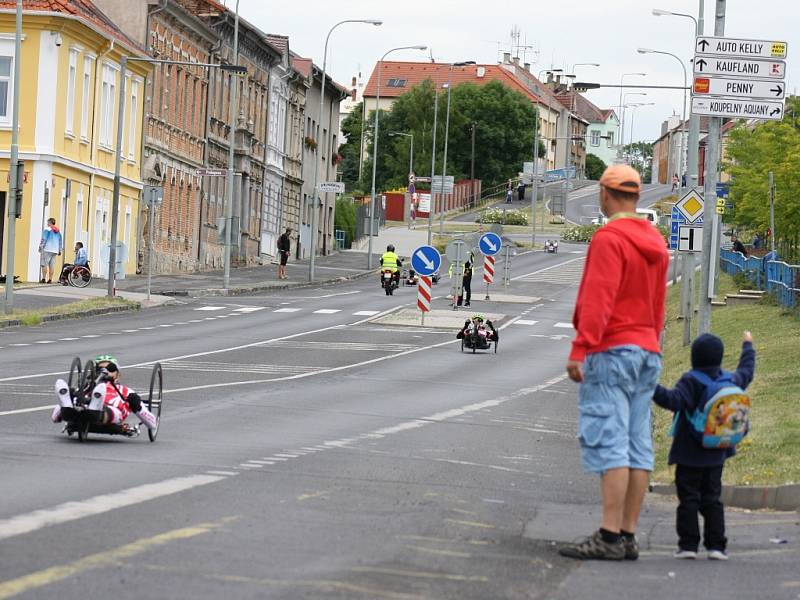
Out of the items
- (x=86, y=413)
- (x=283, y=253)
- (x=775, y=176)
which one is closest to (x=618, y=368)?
(x=86, y=413)

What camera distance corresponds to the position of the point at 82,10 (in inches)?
2142

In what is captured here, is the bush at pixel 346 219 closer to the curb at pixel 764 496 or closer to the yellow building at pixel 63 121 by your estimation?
the yellow building at pixel 63 121

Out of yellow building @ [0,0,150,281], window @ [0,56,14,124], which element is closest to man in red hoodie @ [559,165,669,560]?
yellow building @ [0,0,150,281]

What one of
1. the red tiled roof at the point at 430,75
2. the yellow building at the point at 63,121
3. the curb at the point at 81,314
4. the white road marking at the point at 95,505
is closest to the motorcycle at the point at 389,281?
the yellow building at the point at 63,121

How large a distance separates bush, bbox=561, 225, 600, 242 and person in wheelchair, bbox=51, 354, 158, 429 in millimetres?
102008

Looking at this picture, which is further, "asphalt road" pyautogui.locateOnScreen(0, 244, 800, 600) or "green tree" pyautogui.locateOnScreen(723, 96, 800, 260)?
"green tree" pyautogui.locateOnScreen(723, 96, 800, 260)

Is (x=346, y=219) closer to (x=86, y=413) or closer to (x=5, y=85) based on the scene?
(x=5, y=85)

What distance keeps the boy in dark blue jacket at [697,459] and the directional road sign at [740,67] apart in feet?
29.5

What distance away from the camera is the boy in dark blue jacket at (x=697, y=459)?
9375 mm

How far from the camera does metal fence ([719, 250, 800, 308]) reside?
37969 mm

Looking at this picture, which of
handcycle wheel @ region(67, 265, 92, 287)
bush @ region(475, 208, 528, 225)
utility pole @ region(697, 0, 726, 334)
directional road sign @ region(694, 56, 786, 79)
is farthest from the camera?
bush @ region(475, 208, 528, 225)

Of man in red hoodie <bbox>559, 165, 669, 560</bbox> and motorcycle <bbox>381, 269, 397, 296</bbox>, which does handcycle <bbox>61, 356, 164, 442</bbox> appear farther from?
motorcycle <bbox>381, 269, 397, 296</bbox>

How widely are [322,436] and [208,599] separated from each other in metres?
9.23

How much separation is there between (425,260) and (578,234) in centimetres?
7638
